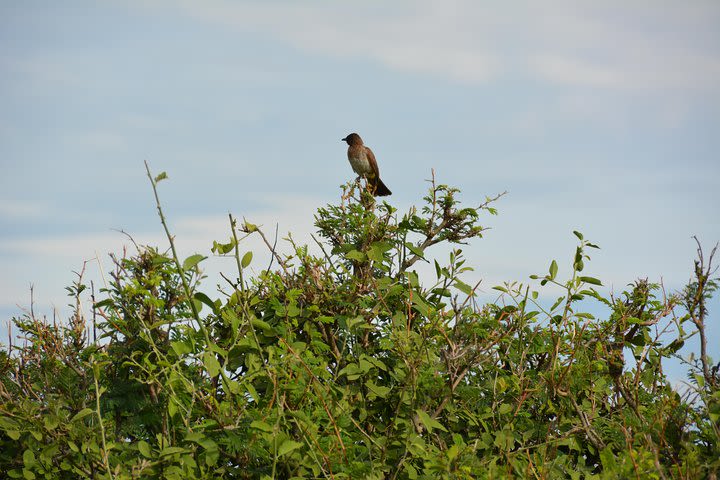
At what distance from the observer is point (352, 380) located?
3771mm

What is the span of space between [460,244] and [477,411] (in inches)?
39.6

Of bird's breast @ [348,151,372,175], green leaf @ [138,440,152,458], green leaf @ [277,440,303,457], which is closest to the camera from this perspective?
green leaf @ [277,440,303,457]

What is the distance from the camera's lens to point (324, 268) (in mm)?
4184

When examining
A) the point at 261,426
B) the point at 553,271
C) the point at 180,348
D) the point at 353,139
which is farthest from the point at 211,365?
the point at 353,139

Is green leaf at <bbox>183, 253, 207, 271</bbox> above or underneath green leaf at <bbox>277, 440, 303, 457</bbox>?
above

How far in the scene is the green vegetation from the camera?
331cm

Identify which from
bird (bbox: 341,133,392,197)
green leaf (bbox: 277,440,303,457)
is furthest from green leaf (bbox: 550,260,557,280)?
bird (bbox: 341,133,392,197)

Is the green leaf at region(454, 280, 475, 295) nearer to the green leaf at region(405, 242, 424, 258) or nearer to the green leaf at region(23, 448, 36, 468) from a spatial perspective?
the green leaf at region(405, 242, 424, 258)

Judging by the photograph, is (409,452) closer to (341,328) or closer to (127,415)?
(341,328)

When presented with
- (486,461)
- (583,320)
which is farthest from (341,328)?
(583,320)

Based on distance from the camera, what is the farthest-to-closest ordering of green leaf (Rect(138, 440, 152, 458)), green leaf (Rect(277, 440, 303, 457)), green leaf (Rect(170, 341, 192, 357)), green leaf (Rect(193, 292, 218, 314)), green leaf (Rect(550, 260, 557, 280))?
1. green leaf (Rect(550, 260, 557, 280))
2. green leaf (Rect(193, 292, 218, 314))
3. green leaf (Rect(170, 341, 192, 357))
4. green leaf (Rect(138, 440, 152, 458))
5. green leaf (Rect(277, 440, 303, 457))

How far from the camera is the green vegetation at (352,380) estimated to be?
331 centimetres

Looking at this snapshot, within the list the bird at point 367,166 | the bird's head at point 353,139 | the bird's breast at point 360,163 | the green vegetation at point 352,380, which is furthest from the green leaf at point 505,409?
the bird's head at point 353,139

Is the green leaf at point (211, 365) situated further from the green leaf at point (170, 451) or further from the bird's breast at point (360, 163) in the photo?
the bird's breast at point (360, 163)
